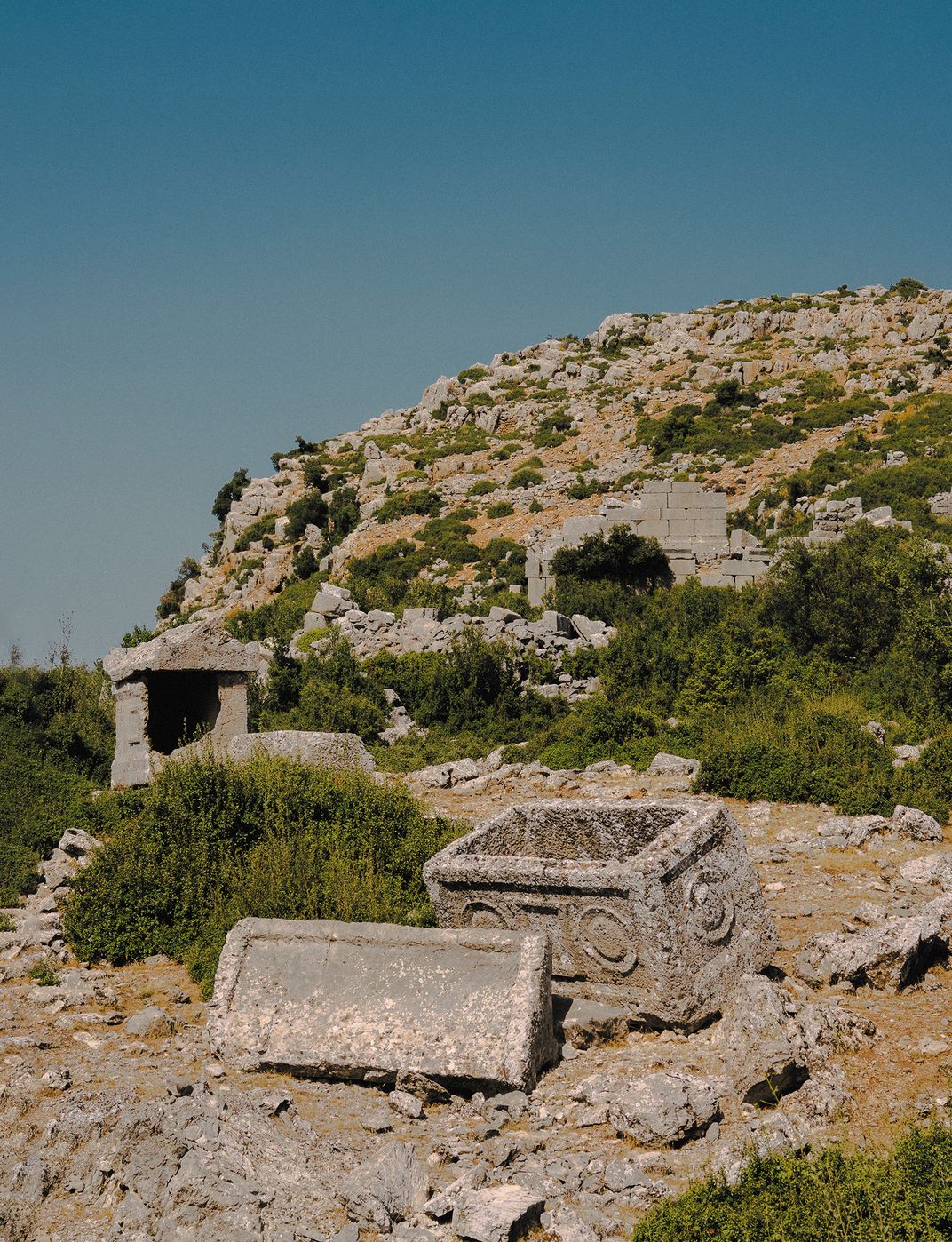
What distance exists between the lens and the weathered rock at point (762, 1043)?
478 centimetres

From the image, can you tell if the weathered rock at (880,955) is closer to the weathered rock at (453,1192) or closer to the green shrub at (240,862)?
the green shrub at (240,862)

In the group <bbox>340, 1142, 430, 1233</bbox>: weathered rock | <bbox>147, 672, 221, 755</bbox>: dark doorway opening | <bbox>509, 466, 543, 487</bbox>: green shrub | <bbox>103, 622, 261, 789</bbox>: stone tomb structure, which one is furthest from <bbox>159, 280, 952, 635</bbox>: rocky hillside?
<bbox>340, 1142, 430, 1233</bbox>: weathered rock

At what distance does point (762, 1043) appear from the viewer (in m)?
4.88

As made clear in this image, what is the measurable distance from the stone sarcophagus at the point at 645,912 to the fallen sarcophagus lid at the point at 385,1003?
0.51 metres

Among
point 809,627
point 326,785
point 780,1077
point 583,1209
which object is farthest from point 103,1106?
point 809,627

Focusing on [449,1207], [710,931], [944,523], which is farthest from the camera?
[944,523]

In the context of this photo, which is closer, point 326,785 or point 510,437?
point 326,785

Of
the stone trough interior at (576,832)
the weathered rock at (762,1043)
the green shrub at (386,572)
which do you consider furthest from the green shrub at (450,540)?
the weathered rock at (762,1043)

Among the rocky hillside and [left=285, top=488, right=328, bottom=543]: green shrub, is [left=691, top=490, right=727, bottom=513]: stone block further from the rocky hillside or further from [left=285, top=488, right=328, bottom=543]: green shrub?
[left=285, top=488, right=328, bottom=543]: green shrub

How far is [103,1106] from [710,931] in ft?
10.3

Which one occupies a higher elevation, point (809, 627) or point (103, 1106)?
point (809, 627)

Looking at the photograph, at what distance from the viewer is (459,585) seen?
1067 inches

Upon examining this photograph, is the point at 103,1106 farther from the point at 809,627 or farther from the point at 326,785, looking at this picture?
the point at 809,627

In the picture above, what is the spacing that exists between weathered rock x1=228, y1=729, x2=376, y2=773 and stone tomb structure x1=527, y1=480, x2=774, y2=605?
11468 millimetres
